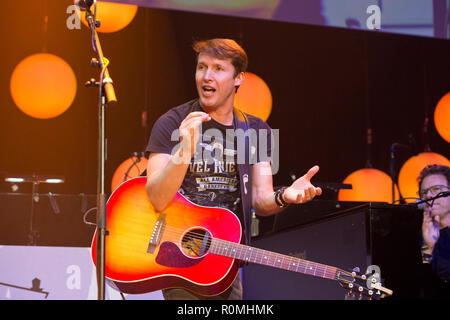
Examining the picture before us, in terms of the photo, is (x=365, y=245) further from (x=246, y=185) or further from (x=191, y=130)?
(x=191, y=130)

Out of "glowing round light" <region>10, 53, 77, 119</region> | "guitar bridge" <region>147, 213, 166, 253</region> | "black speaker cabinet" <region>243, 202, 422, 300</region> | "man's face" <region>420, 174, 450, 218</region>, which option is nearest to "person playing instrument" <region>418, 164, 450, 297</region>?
"man's face" <region>420, 174, 450, 218</region>

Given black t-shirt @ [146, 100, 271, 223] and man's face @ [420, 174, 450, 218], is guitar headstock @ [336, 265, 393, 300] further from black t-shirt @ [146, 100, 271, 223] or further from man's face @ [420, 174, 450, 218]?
man's face @ [420, 174, 450, 218]

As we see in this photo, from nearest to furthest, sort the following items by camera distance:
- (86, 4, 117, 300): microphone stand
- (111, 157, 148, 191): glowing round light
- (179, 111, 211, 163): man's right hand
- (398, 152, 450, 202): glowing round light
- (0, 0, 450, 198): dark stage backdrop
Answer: (86, 4, 117, 300): microphone stand → (179, 111, 211, 163): man's right hand → (111, 157, 148, 191): glowing round light → (398, 152, 450, 202): glowing round light → (0, 0, 450, 198): dark stage backdrop

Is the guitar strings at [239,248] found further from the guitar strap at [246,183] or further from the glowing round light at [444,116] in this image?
the glowing round light at [444,116]

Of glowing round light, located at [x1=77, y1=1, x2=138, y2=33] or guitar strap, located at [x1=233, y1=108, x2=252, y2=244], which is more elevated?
glowing round light, located at [x1=77, y1=1, x2=138, y2=33]

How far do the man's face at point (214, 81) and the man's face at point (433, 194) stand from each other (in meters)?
2.35

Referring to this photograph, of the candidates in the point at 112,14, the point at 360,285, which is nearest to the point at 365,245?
the point at 360,285

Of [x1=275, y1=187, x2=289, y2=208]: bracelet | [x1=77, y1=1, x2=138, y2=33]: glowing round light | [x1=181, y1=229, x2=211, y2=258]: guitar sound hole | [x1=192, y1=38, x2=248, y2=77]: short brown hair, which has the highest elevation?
[x1=77, y1=1, x2=138, y2=33]: glowing round light

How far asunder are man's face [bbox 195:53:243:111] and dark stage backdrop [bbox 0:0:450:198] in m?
4.72

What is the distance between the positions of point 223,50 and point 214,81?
0.66ft

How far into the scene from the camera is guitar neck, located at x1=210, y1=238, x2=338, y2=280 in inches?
121

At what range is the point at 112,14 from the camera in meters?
5.03

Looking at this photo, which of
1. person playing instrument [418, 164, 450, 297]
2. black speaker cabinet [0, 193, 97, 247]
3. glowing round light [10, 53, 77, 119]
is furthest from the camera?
black speaker cabinet [0, 193, 97, 247]

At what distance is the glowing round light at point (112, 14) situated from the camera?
4918 mm
